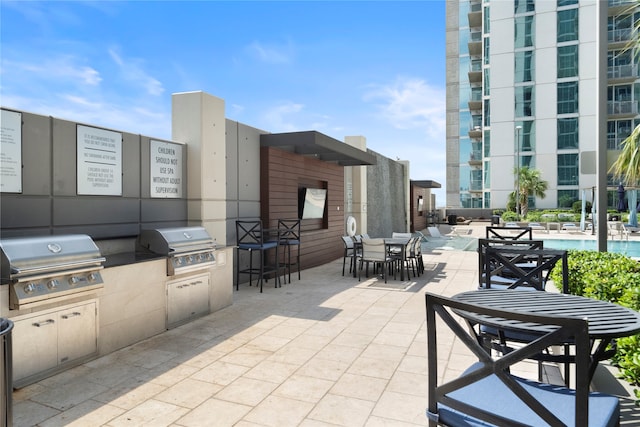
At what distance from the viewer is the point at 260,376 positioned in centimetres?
320

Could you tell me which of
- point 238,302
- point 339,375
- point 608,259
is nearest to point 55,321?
point 339,375

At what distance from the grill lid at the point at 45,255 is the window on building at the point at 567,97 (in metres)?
33.9

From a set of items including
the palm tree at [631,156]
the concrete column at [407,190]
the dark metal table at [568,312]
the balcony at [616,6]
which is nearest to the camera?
the dark metal table at [568,312]

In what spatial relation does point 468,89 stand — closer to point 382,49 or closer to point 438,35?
point 438,35

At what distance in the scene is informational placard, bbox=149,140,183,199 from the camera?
5.05 m

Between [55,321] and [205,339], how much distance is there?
1.40 meters

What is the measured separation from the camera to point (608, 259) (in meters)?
4.70

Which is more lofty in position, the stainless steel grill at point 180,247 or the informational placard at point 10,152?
the informational placard at point 10,152

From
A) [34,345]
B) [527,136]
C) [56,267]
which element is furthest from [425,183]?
[34,345]

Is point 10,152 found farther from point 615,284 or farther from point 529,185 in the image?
point 529,185

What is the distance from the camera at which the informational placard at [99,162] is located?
413cm

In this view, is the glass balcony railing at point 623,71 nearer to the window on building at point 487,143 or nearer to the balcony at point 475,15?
the window on building at point 487,143

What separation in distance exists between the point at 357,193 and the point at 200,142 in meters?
7.66

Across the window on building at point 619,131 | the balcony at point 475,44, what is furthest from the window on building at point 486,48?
the window on building at point 619,131
